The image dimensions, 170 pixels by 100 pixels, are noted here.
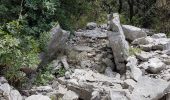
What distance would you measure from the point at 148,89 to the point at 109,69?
1.85m

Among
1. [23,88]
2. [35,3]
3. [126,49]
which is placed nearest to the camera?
[23,88]

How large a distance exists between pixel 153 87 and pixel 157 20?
7.93m

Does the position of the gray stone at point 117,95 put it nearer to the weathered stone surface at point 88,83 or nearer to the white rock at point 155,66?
the weathered stone surface at point 88,83

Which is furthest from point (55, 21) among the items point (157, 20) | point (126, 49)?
point (157, 20)

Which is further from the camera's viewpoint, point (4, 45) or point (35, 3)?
point (35, 3)

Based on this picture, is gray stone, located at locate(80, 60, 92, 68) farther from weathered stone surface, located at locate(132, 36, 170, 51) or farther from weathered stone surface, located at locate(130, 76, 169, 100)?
weathered stone surface, located at locate(132, 36, 170, 51)

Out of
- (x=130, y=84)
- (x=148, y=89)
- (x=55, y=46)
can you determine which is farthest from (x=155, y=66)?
(x=55, y=46)

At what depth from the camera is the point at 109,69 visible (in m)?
11.8

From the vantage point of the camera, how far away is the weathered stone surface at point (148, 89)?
9.64 meters

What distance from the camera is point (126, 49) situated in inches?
465

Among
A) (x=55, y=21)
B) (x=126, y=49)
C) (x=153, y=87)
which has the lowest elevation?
(x=153, y=87)

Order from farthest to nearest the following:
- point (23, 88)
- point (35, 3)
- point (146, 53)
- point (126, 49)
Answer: point (146, 53) → point (126, 49) → point (35, 3) → point (23, 88)

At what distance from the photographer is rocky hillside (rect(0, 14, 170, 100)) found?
9688 mm

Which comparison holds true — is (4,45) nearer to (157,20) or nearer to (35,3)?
(35,3)
